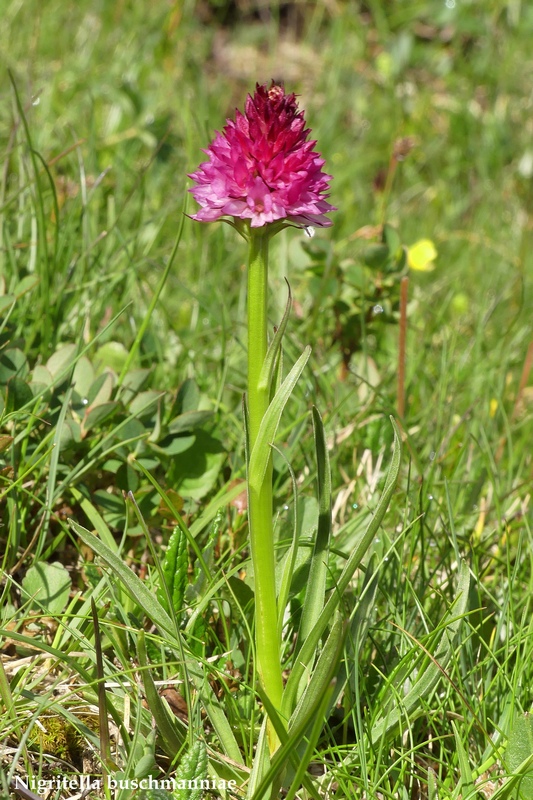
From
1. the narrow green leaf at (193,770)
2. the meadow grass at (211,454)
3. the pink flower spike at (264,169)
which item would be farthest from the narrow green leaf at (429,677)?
the pink flower spike at (264,169)

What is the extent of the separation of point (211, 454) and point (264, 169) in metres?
0.83

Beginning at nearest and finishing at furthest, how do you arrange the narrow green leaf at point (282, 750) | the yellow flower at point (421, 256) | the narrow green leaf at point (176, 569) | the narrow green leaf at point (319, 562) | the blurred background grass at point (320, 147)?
the narrow green leaf at point (282, 750), the narrow green leaf at point (319, 562), the narrow green leaf at point (176, 569), the blurred background grass at point (320, 147), the yellow flower at point (421, 256)

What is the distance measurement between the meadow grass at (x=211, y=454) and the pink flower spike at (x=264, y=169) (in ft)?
1.44

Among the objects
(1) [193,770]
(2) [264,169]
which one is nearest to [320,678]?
(1) [193,770]

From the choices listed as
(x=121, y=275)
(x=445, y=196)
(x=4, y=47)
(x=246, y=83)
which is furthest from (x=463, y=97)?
(x=121, y=275)

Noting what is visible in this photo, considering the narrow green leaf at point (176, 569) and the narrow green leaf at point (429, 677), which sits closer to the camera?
the narrow green leaf at point (429, 677)

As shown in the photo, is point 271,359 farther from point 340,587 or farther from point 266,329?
point 340,587

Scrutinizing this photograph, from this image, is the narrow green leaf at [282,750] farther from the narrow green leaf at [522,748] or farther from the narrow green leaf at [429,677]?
the narrow green leaf at [522,748]

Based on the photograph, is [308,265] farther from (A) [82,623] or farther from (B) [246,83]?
(B) [246,83]

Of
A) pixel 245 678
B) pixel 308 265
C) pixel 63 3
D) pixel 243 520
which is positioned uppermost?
pixel 63 3

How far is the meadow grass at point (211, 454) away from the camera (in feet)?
4.21

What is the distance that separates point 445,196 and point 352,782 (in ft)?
11.1

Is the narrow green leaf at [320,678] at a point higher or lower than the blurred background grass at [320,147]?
lower

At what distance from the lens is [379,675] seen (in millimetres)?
1392
